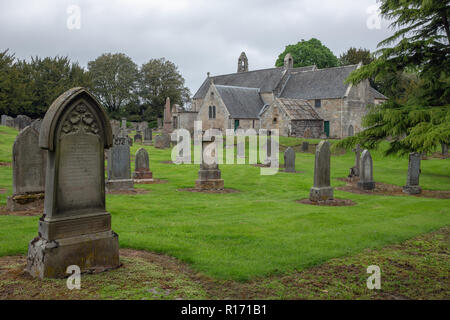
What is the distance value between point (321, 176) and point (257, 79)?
4074 centimetres

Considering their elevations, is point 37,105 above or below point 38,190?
above

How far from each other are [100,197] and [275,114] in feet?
110

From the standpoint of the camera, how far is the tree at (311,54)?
58125mm

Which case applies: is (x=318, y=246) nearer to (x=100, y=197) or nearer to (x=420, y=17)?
(x=100, y=197)

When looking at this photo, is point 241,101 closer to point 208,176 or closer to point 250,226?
point 208,176

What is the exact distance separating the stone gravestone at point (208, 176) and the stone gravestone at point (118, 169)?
2324mm

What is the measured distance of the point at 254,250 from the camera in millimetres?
5867

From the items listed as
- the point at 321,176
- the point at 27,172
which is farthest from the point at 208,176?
the point at 27,172

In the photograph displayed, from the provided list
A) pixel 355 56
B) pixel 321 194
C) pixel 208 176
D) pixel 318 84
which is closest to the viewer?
pixel 321 194

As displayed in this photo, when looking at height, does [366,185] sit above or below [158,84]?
below
